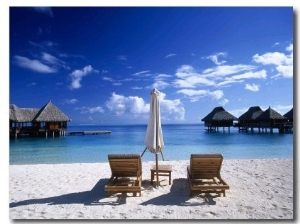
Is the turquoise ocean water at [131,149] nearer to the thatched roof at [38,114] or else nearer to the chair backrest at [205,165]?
the thatched roof at [38,114]

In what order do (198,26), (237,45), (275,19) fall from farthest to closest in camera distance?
(237,45), (198,26), (275,19)

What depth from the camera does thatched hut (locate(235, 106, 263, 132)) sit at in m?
34.3

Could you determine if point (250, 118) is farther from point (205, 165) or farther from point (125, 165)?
point (125, 165)

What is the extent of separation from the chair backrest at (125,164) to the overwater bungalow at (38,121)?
2549 centimetres

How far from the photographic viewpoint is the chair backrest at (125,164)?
4.59 meters

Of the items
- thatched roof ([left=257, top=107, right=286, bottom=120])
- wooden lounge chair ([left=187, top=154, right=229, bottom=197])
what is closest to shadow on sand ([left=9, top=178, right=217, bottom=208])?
wooden lounge chair ([left=187, top=154, right=229, bottom=197])

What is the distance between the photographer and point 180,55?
7.52m

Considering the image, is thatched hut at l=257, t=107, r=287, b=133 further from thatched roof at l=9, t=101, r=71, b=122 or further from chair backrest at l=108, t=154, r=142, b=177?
chair backrest at l=108, t=154, r=142, b=177

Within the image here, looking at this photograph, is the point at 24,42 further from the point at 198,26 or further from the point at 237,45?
the point at 237,45

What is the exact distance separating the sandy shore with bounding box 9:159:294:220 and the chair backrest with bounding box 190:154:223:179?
0.44 m

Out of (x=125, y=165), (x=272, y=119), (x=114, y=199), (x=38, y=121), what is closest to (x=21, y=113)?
(x=38, y=121)

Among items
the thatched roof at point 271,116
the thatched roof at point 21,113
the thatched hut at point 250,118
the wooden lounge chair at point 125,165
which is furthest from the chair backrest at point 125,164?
the thatched hut at point 250,118
